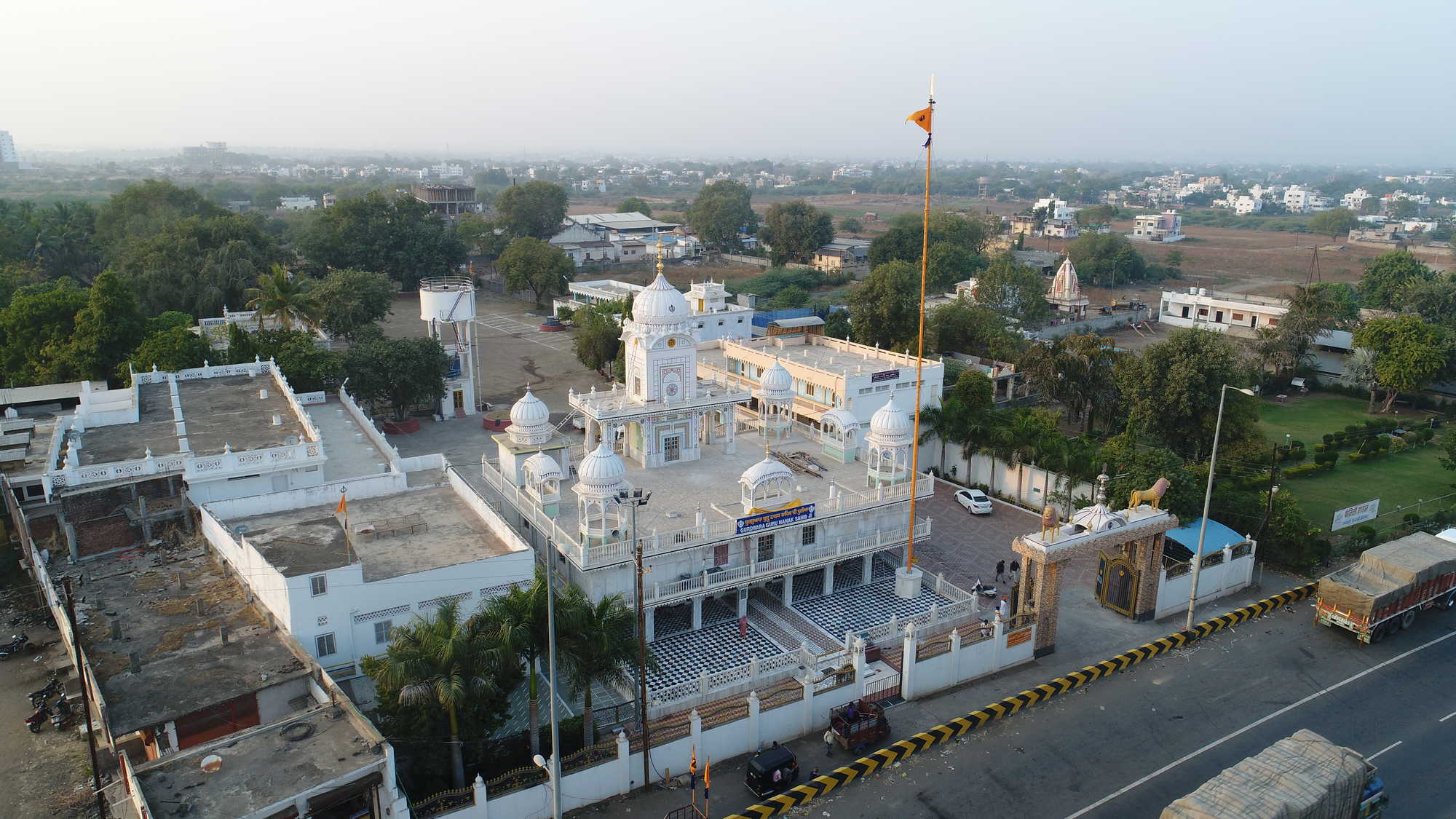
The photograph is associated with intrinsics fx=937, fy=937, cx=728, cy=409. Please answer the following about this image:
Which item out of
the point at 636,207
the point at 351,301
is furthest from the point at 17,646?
the point at 636,207

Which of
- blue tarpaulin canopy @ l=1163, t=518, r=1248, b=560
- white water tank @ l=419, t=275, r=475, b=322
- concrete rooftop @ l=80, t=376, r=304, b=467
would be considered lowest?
blue tarpaulin canopy @ l=1163, t=518, r=1248, b=560

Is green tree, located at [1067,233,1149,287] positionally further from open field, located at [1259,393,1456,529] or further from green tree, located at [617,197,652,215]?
green tree, located at [617,197,652,215]

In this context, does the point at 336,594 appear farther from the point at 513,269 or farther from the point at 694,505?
the point at 513,269

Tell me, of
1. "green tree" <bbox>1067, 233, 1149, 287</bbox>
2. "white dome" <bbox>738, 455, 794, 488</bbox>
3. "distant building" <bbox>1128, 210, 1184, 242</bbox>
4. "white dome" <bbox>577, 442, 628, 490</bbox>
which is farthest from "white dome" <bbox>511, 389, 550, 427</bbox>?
"distant building" <bbox>1128, 210, 1184, 242</bbox>

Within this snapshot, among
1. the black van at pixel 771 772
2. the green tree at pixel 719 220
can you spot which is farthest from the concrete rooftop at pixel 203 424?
the green tree at pixel 719 220

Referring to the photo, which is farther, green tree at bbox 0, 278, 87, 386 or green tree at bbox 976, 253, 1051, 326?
green tree at bbox 976, 253, 1051, 326

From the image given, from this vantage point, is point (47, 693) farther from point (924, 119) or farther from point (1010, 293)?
point (1010, 293)

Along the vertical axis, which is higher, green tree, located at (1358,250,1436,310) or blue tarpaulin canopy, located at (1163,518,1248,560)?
green tree, located at (1358,250,1436,310)
